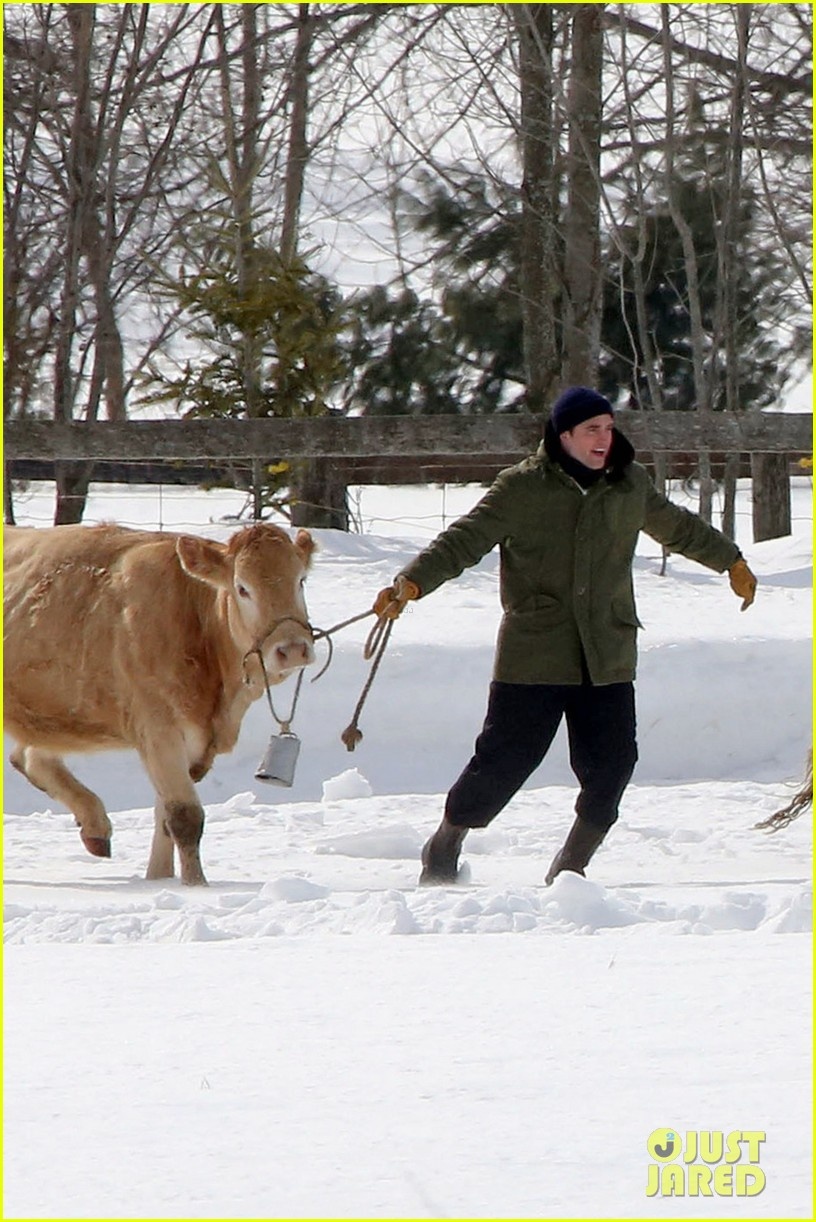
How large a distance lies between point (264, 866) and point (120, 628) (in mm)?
1058

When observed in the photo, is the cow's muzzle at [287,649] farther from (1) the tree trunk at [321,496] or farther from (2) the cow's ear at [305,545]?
(1) the tree trunk at [321,496]

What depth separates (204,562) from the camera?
22.4ft

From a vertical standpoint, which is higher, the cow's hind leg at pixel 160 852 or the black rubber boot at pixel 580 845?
the black rubber boot at pixel 580 845

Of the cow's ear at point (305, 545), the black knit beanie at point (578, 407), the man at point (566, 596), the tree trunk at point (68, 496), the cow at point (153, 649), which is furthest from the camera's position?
the tree trunk at point (68, 496)

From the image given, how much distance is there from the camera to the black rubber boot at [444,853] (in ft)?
20.5

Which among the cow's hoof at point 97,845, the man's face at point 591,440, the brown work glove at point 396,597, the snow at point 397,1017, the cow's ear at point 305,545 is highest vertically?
the man's face at point 591,440

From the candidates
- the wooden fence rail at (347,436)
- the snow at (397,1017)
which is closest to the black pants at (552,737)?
the snow at (397,1017)

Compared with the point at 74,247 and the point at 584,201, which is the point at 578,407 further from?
the point at 584,201

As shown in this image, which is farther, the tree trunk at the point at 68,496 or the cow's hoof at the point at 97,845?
the tree trunk at the point at 68,496

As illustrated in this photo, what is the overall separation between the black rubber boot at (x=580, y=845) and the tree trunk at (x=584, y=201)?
7681mm

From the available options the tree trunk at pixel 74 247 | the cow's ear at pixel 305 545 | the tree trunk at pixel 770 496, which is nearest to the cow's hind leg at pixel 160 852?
the cow's ear at pixel 305 545

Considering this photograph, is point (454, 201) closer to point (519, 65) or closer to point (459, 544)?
point (519, 65)

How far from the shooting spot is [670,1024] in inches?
140

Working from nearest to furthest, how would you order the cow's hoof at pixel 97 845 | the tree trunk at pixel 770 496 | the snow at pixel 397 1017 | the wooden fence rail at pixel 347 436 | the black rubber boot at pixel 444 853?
1. the snow at pixel 397 1017
2. the black rubber boot at pixel 444 853
3. the cow's hoof at pixel 97 845
4. the wooden fence rail at pixel 347 436
5. the tree trunk at pixel 770 496
